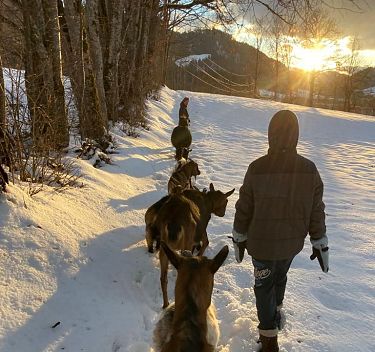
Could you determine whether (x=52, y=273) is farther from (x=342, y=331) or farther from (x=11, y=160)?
(x=342, y=331)

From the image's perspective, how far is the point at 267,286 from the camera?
343cm

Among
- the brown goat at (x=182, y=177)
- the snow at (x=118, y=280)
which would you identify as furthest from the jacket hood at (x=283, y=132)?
the brown goat at (x=182, y=177)

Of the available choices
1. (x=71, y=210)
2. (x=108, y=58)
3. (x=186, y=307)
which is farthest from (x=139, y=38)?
(x=186, y=307)

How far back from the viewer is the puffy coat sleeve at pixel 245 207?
3352 mm

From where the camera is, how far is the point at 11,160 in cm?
478

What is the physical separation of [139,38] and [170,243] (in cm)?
1472

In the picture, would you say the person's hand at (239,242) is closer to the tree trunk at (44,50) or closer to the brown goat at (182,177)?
the brown goat at (182,177)

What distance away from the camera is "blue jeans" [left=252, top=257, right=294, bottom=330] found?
3.40m

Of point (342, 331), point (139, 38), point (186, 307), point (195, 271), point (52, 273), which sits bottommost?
point (342, 331)

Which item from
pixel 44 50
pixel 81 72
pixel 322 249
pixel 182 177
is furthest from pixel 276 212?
pixel 81 72

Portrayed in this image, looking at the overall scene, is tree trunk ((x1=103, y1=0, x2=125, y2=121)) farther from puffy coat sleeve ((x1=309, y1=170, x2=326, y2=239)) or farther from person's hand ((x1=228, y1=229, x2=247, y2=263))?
puffy coat sleeve ((x1=309, y1=170, x2=326, y2=239))

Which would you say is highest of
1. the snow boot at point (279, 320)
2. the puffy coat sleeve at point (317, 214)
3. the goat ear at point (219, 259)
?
the puffy coat sleeve at point (317, 214)

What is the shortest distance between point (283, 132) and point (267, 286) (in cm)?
133

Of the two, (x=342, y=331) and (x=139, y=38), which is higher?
(x=139, y=38)
